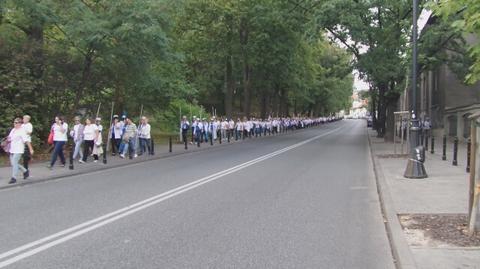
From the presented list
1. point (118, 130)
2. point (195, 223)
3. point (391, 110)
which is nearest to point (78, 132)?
point (118, 130)

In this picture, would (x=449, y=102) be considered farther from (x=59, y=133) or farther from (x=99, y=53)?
(x=59, y=133)

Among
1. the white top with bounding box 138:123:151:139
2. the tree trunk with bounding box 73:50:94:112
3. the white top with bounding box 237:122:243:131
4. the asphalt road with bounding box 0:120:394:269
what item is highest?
the tree trunk with bounding box 73:50:94:112

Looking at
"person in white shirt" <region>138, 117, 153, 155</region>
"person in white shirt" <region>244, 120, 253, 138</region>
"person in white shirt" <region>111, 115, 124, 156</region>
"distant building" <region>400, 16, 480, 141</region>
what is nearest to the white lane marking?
"person in white shirt" <region>111, 115, 124, 156</region>

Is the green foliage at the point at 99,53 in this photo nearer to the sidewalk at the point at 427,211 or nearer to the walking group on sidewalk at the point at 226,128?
the walking group on sidewalk at the point at 226,128

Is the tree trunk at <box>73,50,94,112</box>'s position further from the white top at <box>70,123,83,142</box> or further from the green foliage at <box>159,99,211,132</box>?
the green foliage at <box>159,99,211,132</box>

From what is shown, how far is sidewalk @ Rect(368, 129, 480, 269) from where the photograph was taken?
6.26 metres

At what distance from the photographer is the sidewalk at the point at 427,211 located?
6.26 m

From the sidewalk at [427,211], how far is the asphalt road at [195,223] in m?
0.30

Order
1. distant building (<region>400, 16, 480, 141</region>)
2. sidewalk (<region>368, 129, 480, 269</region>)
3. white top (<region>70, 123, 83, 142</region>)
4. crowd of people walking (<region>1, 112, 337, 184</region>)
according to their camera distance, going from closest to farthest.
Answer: sidewalk (<region>368, 129, 480, 269</region>) → crowd of people walking (<region>1, 112, 337, 184</region>) → white top (<region>70, 123, 83, 142</region>) → distant building (<region>400, 16, 480, 141</region>)

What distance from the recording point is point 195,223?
336 inches

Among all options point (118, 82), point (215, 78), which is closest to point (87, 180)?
point (118, 82)

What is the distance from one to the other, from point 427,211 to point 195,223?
3920 millimetres

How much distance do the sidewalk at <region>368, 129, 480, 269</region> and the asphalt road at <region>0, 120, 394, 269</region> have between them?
30cm

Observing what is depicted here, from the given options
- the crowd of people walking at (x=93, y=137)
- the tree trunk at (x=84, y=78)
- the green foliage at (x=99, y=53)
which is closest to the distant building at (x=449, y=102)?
the green foliage at (x=99, y=53)
